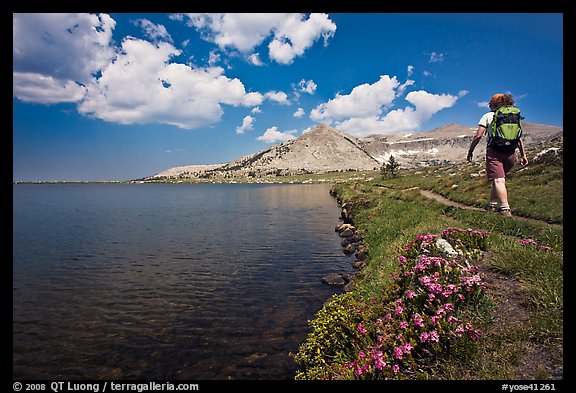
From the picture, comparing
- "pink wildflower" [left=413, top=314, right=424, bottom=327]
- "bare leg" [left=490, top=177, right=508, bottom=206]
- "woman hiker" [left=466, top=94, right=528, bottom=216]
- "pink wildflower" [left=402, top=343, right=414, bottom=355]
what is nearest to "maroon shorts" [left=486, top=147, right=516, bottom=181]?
"woman hiker" [left=466, top=94, right=528, bottom=216]

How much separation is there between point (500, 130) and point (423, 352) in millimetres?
10106

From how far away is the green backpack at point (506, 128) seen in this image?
11.3 metres

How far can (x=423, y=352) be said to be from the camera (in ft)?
20.1

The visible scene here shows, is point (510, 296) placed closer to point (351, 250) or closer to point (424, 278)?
point (424, 278)

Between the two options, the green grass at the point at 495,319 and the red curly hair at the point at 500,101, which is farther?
the red curly hair at the point at 500,101

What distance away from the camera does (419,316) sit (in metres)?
6.54

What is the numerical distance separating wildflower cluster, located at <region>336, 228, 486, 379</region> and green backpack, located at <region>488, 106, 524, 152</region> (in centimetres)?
516

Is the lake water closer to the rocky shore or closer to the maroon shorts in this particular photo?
the rocky shore

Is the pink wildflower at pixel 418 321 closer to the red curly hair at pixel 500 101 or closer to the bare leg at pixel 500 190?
the bare leg at pixel 500 190

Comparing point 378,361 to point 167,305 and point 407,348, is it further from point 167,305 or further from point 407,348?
point 167,305

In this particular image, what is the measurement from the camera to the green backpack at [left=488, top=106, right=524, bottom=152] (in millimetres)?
11320

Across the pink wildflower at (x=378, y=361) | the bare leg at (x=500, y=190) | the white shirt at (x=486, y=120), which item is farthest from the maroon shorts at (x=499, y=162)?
the pink wildflower at (x=378, y=361)

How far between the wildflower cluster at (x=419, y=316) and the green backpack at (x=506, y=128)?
5.16 meters
